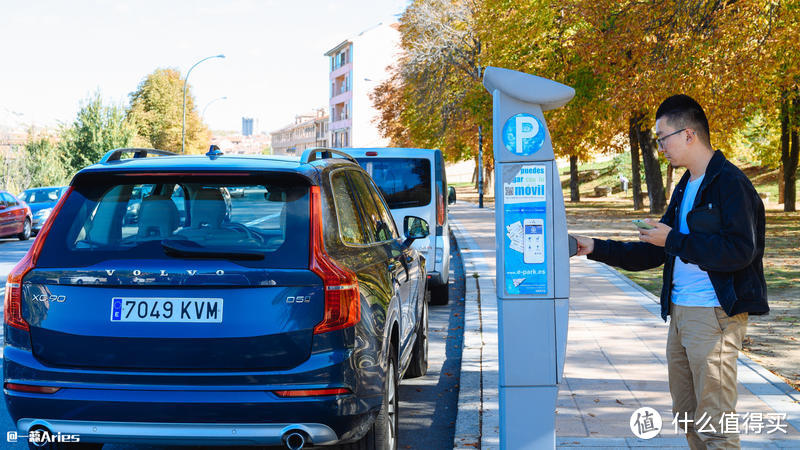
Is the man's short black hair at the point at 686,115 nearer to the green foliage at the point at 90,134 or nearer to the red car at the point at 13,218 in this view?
the red car at the point at 13,218

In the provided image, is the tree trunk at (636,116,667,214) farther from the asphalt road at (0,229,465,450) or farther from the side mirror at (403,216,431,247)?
the side mirror at (403,216,431,247)

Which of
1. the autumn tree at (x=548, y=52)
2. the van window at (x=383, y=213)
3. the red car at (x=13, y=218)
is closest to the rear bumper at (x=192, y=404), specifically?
the van window at (x=383, y=213)

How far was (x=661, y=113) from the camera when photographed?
363 centimetres

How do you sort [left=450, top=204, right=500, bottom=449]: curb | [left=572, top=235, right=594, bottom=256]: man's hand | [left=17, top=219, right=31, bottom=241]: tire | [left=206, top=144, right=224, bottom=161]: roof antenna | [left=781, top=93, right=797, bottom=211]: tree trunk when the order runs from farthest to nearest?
[left=781, top=93, right=797, bottom=211]: tree trunk, [left=17, top=219, right=31, bottom=241]: tire, [left=450, top=204, right=500, bottom=449]: curb, [left=206, top=144, right=224, bottom=161]: roof antenna, [left=572, top=235, right=594, bottom=256]: man's hand

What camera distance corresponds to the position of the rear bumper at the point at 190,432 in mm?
3547

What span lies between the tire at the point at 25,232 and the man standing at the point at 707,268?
2182 cm

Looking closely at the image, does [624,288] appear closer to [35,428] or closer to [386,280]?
[386,280]

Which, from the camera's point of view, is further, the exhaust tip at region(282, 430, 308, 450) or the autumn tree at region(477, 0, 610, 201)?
the autumn tree at region(477, 0, 610, 201)

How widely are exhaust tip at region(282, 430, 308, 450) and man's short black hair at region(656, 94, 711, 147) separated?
2.09 m

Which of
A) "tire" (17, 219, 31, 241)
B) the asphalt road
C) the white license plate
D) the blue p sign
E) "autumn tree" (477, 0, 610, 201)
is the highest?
"autumn tree" (477, 0, 610, 201)

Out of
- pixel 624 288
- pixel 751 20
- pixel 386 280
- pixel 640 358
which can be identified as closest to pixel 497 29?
pixel 751 20

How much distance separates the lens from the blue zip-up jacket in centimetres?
331

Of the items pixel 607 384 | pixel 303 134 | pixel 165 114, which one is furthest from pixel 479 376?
pixel 303 134

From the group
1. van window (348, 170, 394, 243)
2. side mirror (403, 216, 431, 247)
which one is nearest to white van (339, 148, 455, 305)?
side mirror (403, 216, 431, 247)
